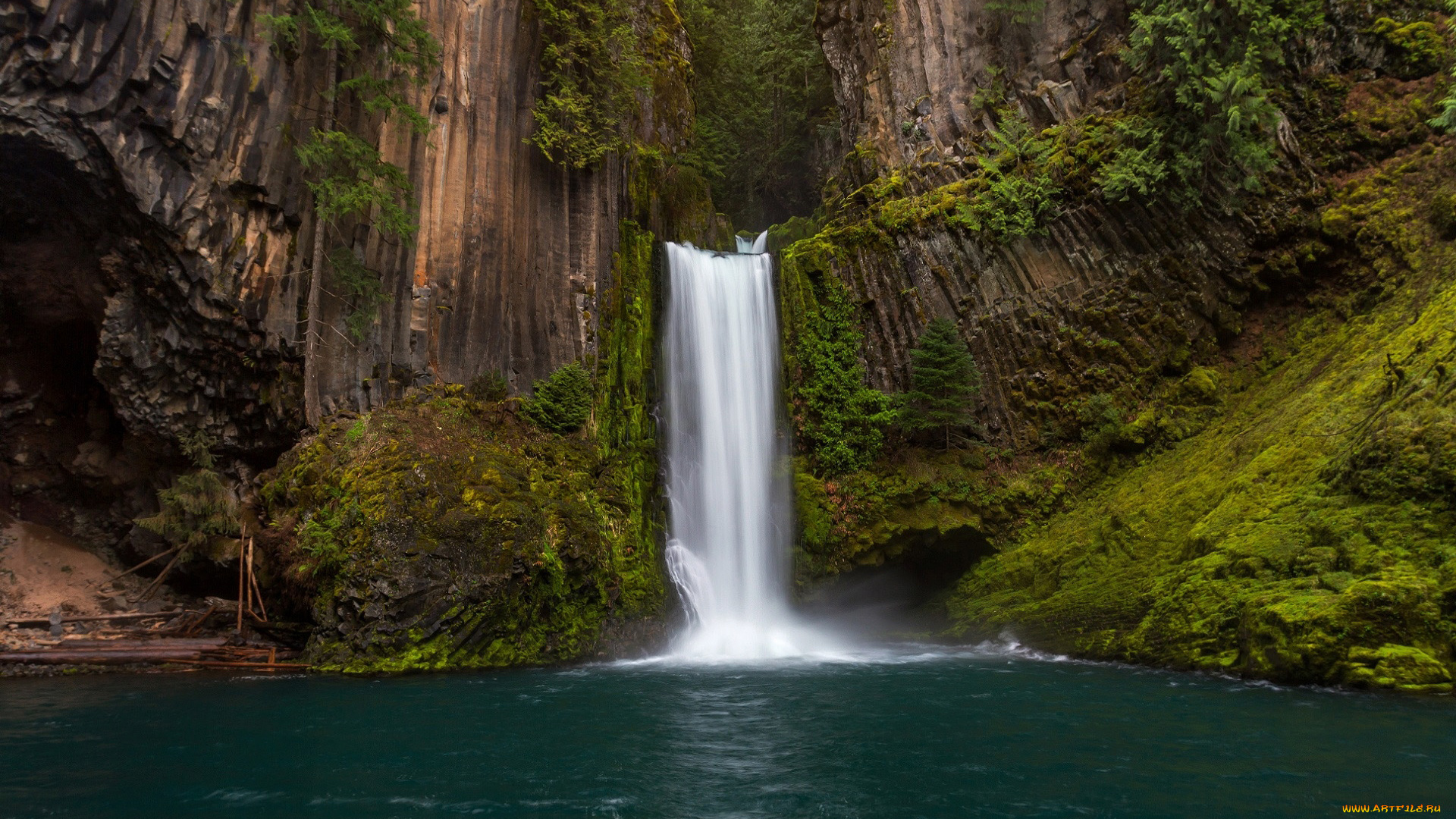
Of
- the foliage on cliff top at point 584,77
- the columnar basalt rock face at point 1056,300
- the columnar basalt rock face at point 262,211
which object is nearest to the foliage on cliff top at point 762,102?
the foliage on cliff top at point 584,77

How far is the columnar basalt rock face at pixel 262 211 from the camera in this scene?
1216 cm

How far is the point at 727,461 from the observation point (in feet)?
63.3

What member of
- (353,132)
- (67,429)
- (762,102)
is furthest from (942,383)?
(67,429)

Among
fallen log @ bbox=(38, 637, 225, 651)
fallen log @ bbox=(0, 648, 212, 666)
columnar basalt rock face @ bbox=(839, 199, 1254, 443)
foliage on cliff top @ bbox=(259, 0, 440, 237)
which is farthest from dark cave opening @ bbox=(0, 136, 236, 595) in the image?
columnar basalt rock face @ bbox=(839, 199, 1254, 443)

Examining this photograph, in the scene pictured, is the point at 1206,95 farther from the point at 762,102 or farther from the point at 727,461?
the point at 762,102

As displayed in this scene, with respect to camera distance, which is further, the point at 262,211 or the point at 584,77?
the point at 584,77

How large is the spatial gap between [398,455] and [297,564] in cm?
240

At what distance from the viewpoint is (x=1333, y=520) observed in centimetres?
1048

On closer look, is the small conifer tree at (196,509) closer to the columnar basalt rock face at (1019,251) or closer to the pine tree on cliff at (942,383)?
the pine tree on cliff at (942,383)

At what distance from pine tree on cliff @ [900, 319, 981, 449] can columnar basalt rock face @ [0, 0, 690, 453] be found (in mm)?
8242

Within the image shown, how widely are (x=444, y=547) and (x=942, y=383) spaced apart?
11.9 meters

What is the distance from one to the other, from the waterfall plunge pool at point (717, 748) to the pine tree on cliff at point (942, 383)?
851cm

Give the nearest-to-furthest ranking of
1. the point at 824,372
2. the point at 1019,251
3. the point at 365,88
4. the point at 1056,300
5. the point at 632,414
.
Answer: the point at 365,88 → the point at 632,414 → the point at 1056,300 → the point at 1019,251 → the point at 824,372

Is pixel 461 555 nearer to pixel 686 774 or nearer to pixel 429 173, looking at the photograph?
pixel 686 774
